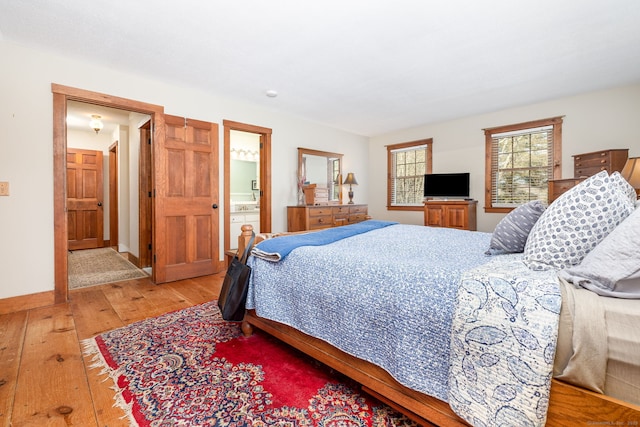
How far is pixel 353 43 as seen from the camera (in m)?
2.65

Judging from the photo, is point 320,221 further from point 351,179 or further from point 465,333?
point 465,333

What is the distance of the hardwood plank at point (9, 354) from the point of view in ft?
4.61

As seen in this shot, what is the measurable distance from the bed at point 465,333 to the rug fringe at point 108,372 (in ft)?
2.71

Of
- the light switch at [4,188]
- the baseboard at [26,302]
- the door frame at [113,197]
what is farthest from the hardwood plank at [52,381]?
the door frame at [113,197]

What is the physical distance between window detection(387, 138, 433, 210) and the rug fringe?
5.38 m

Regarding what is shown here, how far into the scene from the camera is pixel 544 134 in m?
4.47

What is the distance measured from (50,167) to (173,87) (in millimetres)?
1619

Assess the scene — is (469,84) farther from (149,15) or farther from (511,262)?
(149,15)

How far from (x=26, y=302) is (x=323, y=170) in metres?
4.40

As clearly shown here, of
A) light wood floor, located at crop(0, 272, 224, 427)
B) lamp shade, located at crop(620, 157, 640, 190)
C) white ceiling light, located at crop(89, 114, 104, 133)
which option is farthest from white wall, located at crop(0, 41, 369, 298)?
lamp shade, located at crop(620, 157, 640, 190)

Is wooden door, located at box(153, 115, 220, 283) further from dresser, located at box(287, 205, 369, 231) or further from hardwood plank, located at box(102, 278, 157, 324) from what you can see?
dresser, located at box(287, 205, 369, 231)

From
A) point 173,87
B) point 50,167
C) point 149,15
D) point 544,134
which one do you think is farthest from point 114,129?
point 544,134

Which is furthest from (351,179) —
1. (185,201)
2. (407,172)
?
(185,201)

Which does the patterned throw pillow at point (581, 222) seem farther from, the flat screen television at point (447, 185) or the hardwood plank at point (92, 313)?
the flat screen television at point (447, 185)
